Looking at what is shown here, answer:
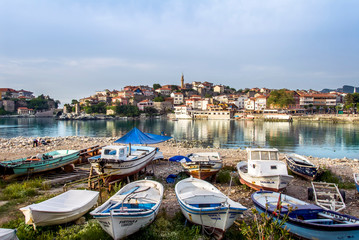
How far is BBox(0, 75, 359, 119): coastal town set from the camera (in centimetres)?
9938

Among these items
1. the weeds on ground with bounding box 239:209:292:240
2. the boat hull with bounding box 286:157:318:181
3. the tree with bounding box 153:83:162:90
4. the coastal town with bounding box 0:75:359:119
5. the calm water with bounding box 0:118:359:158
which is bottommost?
the calm water with bounding box 0:118:359:158

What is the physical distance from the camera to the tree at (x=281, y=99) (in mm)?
94125

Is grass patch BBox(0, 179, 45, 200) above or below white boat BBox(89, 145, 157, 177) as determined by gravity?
below

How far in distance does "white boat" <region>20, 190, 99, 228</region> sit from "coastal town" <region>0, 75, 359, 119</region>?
94390 mm

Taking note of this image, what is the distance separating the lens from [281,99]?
94875 millimetres

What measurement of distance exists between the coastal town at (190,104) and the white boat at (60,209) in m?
94.4

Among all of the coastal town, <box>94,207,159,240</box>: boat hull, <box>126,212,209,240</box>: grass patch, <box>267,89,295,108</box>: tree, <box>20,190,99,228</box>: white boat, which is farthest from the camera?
the coastal town

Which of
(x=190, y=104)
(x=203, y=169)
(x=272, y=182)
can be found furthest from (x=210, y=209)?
(x=190, y=104)

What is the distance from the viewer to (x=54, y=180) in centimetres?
1140

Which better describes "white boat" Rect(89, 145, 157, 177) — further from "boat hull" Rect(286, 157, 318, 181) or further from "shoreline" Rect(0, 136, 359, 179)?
"boat hull" Rect(286, 157, 318, 181)

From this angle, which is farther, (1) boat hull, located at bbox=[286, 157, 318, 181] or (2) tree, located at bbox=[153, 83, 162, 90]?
(2) tree, located at bbox=[153, 83, 162, 90]

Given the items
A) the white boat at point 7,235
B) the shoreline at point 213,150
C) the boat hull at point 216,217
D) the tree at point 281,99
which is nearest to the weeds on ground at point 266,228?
the boat hull at point 216,217

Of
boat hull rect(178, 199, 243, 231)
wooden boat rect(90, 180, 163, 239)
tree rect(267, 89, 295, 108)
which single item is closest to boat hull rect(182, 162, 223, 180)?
wooden boat rect(90, 180, 163, 239)

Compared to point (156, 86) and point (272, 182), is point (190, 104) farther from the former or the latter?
point (272, 182)
